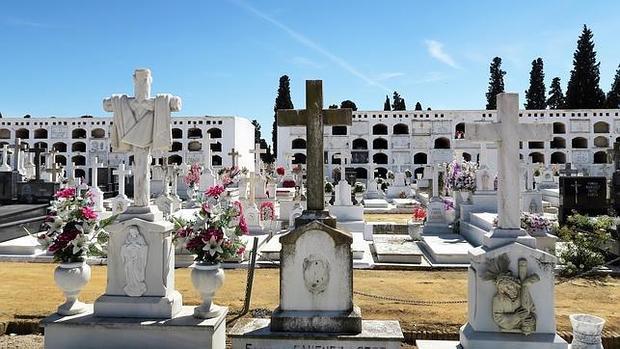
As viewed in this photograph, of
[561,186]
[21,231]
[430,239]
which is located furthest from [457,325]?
[21,231]

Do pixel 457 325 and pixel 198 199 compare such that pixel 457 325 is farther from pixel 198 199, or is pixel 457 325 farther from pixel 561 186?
pixel 561 186

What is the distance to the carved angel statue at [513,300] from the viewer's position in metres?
3.92

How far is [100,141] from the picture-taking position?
45781mm

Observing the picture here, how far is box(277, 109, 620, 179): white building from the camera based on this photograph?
43156mm

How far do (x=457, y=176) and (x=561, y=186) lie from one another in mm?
3010

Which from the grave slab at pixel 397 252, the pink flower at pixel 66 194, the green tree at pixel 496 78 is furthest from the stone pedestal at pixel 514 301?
the green tree at pixel 496 78

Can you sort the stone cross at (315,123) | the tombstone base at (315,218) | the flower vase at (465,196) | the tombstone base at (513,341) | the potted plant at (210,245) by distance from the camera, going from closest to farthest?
the tombstone base at (513,341)
the tombstone base at (315,218)
the stone cross at (315,123)
the potted plant at (210,245)
the flower vase at (465,196)

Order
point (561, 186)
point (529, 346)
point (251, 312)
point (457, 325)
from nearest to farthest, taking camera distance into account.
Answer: point (529, 346)
point (457, 325)
point (251, 312)
point (561, 186)

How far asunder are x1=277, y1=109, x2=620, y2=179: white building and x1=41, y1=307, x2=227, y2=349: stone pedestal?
3841cm

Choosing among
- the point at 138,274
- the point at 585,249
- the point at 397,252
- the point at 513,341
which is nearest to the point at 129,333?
the point at 138,274

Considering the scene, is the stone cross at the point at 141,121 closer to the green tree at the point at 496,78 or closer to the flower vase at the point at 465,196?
the flower vase at the point at 465,196

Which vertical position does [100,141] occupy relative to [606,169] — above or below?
above

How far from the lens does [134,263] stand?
4.52 metres

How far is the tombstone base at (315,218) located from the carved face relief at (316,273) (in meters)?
0.30
